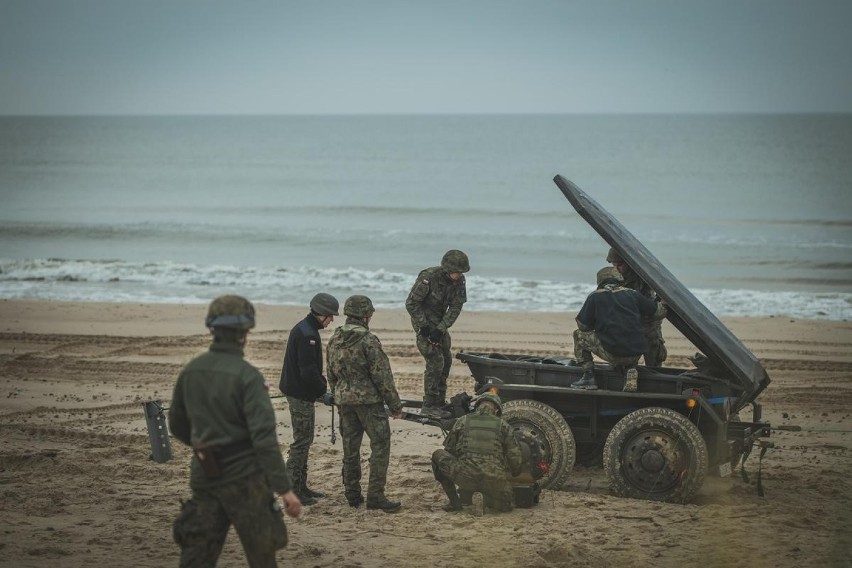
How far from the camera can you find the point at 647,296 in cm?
1040

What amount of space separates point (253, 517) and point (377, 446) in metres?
3.16

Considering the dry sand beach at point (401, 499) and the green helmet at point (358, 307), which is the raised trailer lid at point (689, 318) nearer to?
the dry sand beach at point (401, 499)

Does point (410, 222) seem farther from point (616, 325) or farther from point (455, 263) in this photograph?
point (616, 325)

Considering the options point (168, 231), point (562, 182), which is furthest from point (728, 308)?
point (168, 231)

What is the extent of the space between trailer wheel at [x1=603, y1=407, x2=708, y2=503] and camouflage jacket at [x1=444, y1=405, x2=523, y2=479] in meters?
1.02

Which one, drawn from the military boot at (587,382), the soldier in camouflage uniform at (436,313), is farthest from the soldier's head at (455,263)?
the military boot at (587,382)

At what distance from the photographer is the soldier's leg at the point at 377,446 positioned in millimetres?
9242

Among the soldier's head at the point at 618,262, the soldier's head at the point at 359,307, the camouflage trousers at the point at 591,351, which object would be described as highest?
the soldier's head at the point at 618,262

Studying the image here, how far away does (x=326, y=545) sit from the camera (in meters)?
8.34

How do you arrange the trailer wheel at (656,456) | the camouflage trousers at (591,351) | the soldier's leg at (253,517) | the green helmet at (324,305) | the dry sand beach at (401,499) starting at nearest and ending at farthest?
the soldier's leg at (253,517)
the dry sand beach at (401,499)
the green helmet at (324,305)
the trailer wheel at (656,456)
the camouflage trousers at (591,351)

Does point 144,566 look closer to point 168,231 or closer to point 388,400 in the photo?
point 388,400

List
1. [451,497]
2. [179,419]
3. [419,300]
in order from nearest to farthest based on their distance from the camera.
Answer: [179,419], [451,497], [419,300]

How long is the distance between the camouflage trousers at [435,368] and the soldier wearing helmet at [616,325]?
2.07 m

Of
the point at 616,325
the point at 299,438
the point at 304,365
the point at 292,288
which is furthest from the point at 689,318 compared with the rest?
the point at 292,288
